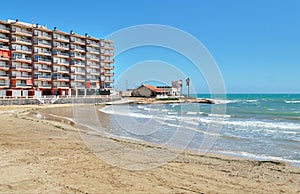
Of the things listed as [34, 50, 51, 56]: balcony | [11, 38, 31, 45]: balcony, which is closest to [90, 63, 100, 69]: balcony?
[34, 50, 51, 56]: balcony

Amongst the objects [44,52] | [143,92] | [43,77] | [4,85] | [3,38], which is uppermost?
[3,38]

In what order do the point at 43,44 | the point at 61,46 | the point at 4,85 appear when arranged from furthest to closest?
the point at 61,46 < the point at 43,44 < the point at 4,85

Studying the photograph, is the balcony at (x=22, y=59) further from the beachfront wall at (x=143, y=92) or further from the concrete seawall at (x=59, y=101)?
the beachfront wall at (x=143, y=92)

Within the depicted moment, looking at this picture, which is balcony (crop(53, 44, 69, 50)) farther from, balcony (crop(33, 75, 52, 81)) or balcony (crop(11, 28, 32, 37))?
balcony (crop(33, 75, 52, 81))

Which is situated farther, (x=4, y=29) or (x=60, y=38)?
(x=60, y=38)

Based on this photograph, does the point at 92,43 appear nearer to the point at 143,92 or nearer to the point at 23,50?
the point at 23,50

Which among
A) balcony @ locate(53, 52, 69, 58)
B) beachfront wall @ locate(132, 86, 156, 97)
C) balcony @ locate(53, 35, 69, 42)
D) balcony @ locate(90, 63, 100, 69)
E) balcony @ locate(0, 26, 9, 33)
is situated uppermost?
balcony @ locate(53, 35, 69, 42)

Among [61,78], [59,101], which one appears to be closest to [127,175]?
[59,101]

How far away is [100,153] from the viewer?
9531 mm

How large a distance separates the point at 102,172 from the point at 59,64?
6015 cm

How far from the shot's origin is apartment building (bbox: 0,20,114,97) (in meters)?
52.1

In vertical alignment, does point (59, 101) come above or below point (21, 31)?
Result: below

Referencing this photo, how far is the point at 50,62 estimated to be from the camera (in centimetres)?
6081

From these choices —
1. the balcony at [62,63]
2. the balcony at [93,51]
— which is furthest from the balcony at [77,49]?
the balcony at [62,63]
